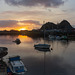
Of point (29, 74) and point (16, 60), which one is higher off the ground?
point (16, 60)

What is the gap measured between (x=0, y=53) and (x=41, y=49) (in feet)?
66.1

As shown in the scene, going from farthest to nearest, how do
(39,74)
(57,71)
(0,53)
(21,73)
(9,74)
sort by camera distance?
1. (0,53)
2. (57,71)
3. (39,74)
4. (21,73)
5. (9,74)

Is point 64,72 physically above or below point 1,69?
below

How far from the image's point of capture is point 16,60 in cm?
2778

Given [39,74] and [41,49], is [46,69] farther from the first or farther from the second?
[41,49]

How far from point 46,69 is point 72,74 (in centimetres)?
610

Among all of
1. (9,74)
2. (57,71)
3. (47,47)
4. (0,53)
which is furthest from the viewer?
(47,47)

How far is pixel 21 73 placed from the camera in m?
22.8

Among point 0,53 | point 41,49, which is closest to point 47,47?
point 41,49

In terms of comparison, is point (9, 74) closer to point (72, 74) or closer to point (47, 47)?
point (72, 74)

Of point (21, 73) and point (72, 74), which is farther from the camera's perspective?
point (72, 74)

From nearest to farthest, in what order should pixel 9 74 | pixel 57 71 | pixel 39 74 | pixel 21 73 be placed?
pixel 9 74, pixel 21 73, pixel 39 74, pixel 57 71

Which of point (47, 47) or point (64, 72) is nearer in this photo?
point (64, 72)

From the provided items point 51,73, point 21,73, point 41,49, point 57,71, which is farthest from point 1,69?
point 41,49
